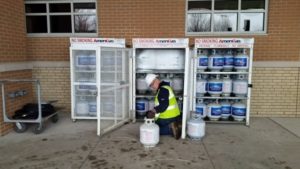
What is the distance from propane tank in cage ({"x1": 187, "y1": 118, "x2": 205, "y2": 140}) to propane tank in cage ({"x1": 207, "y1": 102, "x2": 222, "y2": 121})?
1.23 metres

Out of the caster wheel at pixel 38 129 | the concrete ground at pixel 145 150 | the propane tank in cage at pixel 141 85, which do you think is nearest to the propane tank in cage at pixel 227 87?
the concrete ground at pixel 145 150

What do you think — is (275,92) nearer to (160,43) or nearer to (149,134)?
(160,43)

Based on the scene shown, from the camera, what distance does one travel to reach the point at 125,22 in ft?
23.4

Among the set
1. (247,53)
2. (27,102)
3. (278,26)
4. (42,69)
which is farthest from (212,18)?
(27,102)

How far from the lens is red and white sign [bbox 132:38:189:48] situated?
596 cm

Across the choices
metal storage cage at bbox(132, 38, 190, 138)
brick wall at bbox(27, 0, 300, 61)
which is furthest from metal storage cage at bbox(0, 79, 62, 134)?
metal storage cage at bbox(132, 38, 190, 138)

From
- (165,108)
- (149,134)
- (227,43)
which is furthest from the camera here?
(227,43)

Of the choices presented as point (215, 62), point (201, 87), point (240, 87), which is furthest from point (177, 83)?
point (240, 87)

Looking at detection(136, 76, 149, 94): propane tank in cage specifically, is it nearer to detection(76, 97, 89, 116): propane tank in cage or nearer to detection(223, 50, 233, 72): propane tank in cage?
Answer: detection(76, 97, 89, 116): propane tank in cage

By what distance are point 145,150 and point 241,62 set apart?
3.31 m

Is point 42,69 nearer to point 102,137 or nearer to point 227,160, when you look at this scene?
point 102,137

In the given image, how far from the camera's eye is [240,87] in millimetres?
6266

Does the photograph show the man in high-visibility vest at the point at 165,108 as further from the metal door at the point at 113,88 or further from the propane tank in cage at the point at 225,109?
the propane tank in cage at the point at 225,109

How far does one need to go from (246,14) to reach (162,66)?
2818 millimetres
